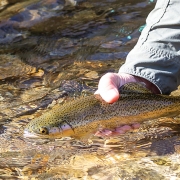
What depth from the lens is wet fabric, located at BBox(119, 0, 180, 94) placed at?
115 inches

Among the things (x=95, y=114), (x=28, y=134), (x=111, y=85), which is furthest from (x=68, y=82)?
(x=111, y=85)

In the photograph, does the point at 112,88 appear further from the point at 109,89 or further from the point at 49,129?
the point at 49,129

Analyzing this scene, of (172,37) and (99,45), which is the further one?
(99,45)

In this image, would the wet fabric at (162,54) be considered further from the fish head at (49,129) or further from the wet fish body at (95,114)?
the fish head at (49,129)

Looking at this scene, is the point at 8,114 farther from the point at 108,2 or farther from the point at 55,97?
the point at 108,2

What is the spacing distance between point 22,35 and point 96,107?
2874 mm

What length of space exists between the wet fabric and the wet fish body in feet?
0.34

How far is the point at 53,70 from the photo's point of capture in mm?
4480

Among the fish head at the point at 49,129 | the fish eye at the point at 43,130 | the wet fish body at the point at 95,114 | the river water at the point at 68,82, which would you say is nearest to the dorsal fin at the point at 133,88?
the wet fish body at the point at 95,114

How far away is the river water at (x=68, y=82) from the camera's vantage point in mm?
2637

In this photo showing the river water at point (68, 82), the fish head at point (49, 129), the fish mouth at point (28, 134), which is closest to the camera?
the river water at point (68, 82)

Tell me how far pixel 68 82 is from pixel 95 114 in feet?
4.41

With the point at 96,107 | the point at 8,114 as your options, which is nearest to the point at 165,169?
the point at 96,107

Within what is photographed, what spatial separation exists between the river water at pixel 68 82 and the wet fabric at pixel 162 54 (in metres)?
0.36
